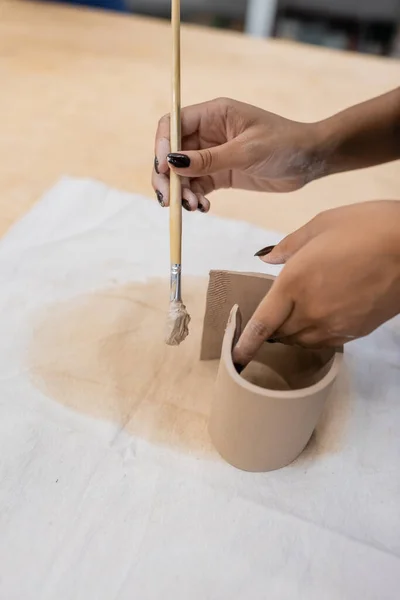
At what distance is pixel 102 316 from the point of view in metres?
0.58

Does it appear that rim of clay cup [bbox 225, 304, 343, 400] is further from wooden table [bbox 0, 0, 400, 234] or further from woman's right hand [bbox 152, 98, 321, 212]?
wooden table [bbox 0, 0, 400, 234]

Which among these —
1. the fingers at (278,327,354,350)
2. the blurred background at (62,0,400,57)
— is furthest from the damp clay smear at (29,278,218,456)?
the blurred background at (62,0,400,57)

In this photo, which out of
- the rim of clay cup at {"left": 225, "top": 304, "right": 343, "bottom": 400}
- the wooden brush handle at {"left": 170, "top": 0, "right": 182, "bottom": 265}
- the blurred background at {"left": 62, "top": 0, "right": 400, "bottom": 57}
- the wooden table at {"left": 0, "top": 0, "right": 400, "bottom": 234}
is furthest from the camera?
the blurred background at {"left": 62, "top": 0, "right": 400, "bottom": 57}

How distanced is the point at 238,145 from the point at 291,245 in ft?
0.41

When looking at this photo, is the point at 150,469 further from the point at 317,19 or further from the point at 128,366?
the point at 317,19

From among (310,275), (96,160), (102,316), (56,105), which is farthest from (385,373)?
(56,105)

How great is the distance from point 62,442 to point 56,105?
0.62 metres

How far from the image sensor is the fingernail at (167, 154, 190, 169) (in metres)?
0.49

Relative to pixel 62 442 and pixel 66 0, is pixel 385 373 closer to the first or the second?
pixel 62 442

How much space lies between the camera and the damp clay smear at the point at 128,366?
0.50 metres

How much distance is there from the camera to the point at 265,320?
1.44ft

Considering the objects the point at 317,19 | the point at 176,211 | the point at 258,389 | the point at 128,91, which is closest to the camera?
the point at 258,389

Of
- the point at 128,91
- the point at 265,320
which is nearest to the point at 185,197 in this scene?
the point at 265,320

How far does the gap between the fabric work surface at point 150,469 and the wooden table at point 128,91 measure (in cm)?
19
